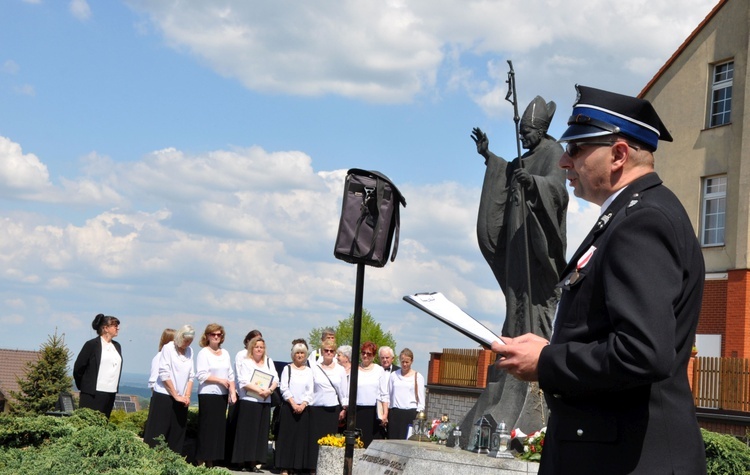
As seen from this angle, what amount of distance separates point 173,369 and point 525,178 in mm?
5547

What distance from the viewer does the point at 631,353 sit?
9.33 feet

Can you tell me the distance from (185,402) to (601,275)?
37.3ft

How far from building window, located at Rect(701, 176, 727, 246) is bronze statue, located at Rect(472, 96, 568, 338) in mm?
19432

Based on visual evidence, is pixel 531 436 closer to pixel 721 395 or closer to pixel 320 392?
pixel 320 392

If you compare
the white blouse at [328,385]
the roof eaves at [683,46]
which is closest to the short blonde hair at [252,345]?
the white blouse at [328,385]

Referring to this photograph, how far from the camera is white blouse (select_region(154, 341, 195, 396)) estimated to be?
44.8ft

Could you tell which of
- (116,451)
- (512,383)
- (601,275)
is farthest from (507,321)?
(601,275)

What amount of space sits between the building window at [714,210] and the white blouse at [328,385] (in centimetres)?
1787

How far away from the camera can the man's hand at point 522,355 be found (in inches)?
123

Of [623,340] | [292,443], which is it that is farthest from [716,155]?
[623,340]

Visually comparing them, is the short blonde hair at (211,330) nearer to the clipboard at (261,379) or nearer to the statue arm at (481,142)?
the clipboard at (261,379)

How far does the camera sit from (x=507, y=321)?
38.4 ft

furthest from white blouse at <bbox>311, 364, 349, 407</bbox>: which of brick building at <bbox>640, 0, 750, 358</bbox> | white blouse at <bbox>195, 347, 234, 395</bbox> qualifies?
brick building at <bbox>640, 0, 750, 358</bbox>

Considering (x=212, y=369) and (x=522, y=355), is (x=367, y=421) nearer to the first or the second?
(x=212, y=369)
